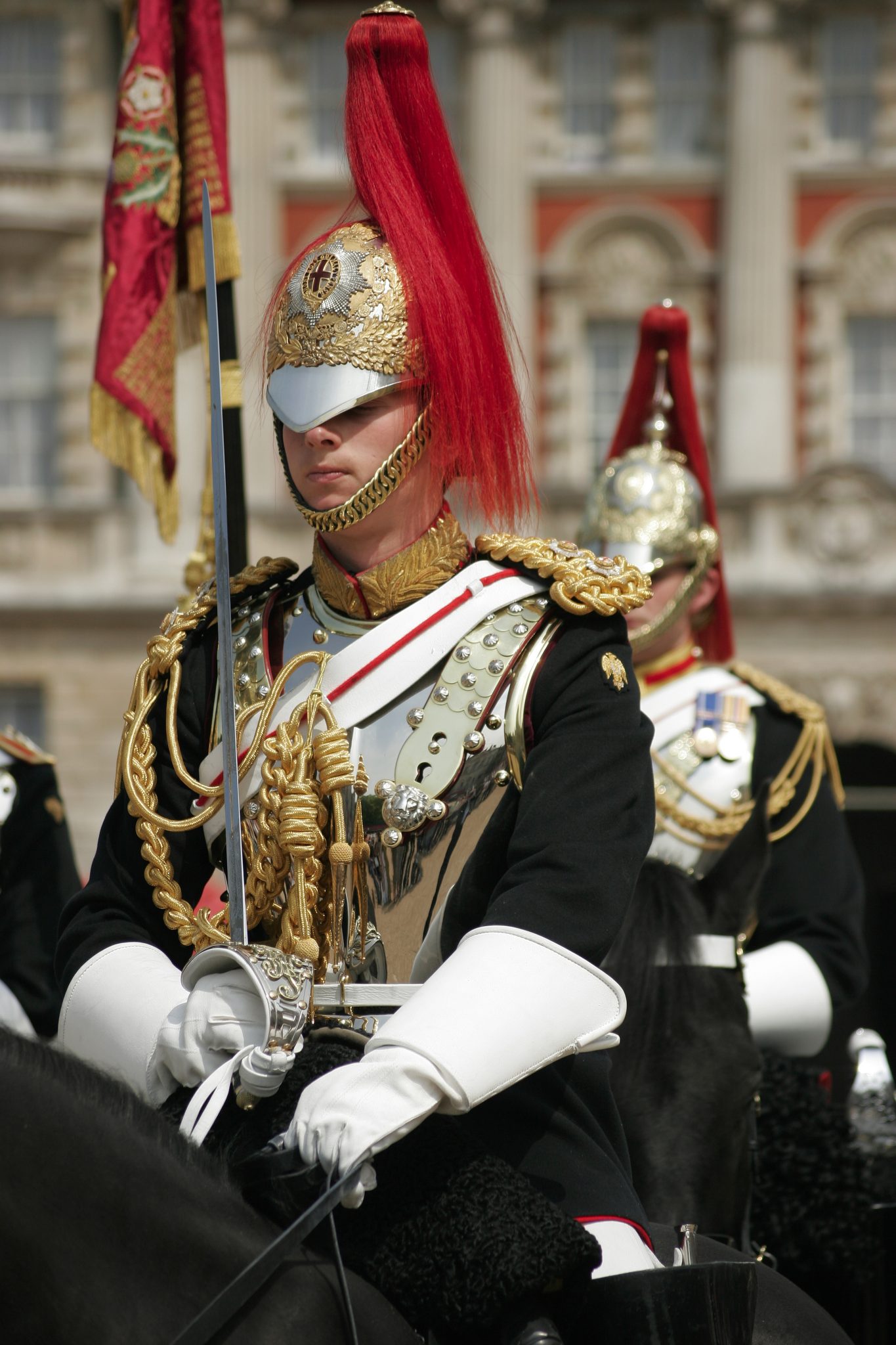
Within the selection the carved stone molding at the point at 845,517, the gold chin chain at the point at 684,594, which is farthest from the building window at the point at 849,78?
the gold chin chain at the point at 684,594

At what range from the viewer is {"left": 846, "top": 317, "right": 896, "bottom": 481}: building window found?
2164 cm

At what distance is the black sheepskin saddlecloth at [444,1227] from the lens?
2.28 m

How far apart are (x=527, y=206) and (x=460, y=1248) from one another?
20553 millimetres

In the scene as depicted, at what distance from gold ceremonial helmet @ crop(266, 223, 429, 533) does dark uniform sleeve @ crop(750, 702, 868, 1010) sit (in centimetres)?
240

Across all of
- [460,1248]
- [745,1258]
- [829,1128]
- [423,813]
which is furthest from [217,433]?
[829,1128]

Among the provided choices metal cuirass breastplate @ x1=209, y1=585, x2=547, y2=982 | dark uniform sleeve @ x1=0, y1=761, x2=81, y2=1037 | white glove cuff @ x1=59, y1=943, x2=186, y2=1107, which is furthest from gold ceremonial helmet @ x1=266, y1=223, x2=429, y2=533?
dark uniform sleeve @ x1=0, y1=761, x2=81, y2=1037

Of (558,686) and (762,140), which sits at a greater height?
(762,140)

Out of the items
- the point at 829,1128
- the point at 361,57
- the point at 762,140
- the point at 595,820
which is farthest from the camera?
the point at 762,140

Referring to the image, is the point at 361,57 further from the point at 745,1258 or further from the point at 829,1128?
A: the point at 829,1128

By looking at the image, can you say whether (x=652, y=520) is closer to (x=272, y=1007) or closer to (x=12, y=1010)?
(x=12, y=1010)

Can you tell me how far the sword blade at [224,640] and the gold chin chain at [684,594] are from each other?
8.79 ft

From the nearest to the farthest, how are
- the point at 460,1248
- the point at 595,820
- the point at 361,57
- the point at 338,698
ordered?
the point at 460,1248
the point at 595,820
the point at 338,698
the point at 361,57

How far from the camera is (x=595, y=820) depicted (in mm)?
2594

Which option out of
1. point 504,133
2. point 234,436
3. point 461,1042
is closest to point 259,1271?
point 461,1042
